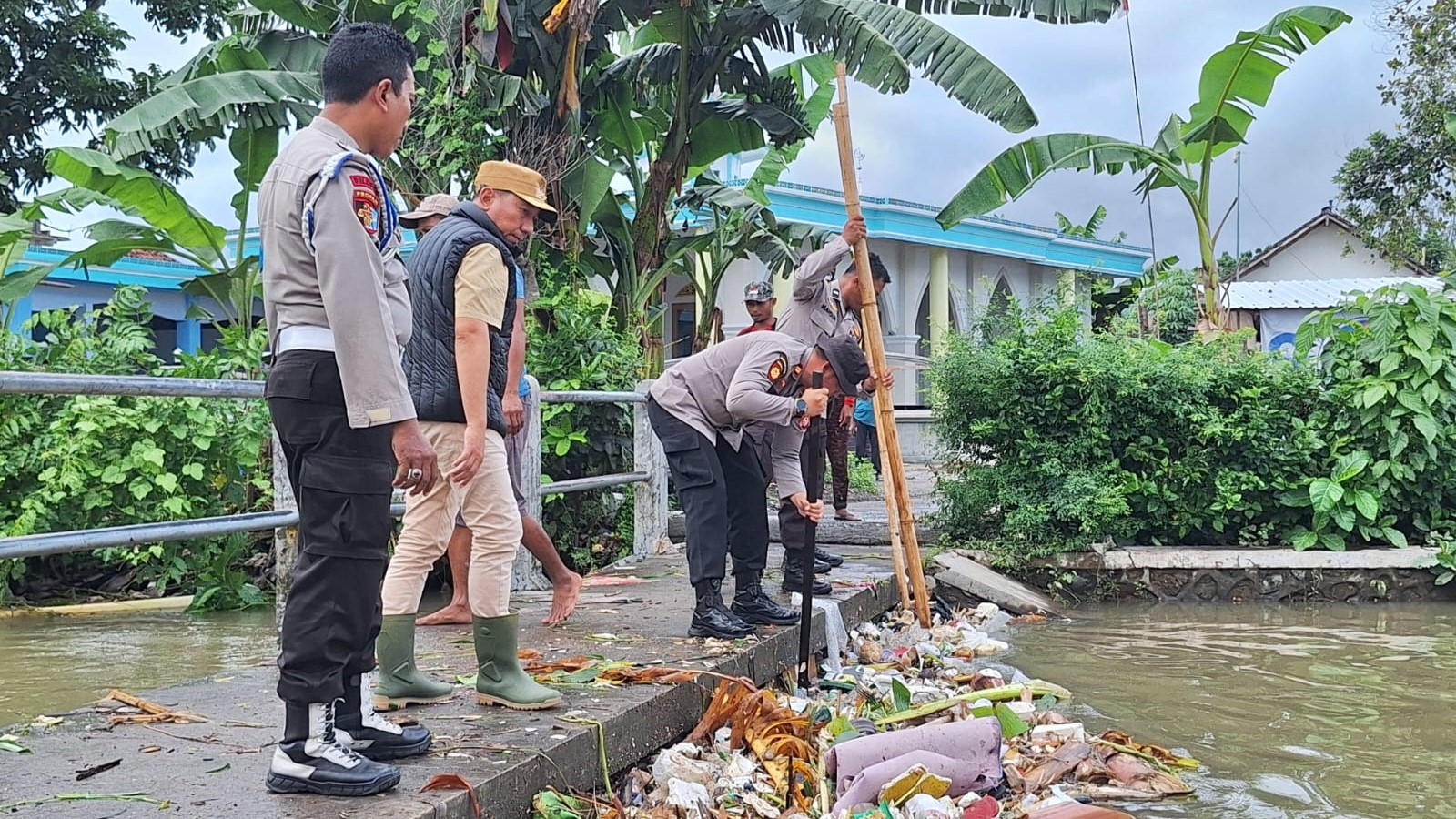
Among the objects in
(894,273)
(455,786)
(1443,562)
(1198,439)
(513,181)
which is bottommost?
(455,786)

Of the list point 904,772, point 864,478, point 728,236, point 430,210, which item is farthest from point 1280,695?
point 728,236

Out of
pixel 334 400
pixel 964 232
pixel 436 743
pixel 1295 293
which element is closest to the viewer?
pixel 334 400

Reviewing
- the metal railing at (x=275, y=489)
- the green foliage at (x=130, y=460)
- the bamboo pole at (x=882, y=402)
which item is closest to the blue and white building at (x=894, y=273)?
the green foliage at (x=130, y=460)

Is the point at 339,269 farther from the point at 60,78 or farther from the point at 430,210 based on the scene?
the point at 60,78

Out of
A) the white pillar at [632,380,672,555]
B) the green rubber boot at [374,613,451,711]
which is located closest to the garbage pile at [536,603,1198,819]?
the green rubber boot at [374,613,451,711]

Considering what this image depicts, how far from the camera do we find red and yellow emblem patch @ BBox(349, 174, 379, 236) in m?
2.89

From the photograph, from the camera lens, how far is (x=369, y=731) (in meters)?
3.20

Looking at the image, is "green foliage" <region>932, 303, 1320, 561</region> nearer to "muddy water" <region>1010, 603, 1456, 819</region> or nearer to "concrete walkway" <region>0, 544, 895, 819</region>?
"muddy water" <region>1010, 603, 1456, 819</region>

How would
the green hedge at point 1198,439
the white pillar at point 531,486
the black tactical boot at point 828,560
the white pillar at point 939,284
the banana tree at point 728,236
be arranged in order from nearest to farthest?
the white pillar at point 531,486 → the black tactical boot at point 828,560 → the green hedge at point 1198,439 → the banana tree at point 728,236 → the white pillar at point 939,284

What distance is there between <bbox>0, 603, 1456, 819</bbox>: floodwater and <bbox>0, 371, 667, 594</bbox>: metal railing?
64.3 inches

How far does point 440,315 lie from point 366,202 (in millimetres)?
1182

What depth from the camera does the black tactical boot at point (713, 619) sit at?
17.0 ft

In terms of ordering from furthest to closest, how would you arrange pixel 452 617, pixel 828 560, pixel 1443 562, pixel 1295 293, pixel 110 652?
pixel 1295 293, pixel 1443 562, pixel 828 560, pixel 110 652, pixel 452 617

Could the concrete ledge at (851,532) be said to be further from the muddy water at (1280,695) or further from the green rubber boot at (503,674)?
the green rubber boot at (503,674)
